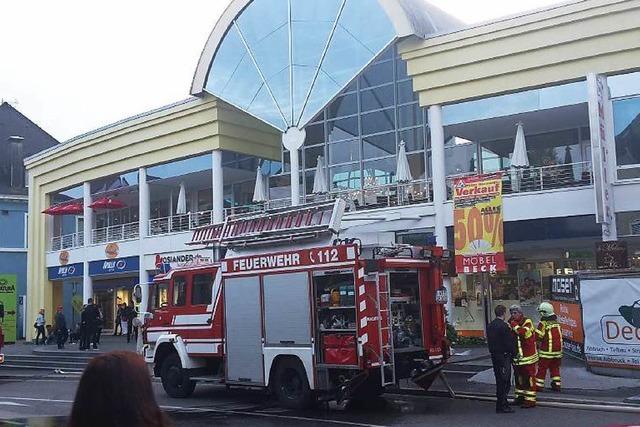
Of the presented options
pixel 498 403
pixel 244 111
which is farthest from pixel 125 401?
pixel 244 111

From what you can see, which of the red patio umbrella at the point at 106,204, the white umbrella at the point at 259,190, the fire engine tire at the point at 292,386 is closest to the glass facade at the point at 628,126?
the fire engine tire at the point at 292,386

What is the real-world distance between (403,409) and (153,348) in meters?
5.84

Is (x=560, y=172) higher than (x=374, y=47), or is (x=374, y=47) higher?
(x=374, y=47)

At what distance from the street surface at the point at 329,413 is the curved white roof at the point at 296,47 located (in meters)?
11.6

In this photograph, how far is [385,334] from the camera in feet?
39.1

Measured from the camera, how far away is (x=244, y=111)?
85.3 feet

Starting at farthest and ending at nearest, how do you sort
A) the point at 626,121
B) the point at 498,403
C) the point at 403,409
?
the point at 626,121
the point at 403,409
the point at 498,403

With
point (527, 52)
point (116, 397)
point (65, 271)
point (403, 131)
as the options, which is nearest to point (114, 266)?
point (65, 271)

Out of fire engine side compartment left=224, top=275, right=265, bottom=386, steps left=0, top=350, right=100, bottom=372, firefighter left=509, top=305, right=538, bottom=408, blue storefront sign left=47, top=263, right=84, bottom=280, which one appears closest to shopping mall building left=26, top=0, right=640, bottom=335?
blue storefront sign left=47, top=263, right=84, bottom=280

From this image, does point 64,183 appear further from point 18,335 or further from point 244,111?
point 244,111

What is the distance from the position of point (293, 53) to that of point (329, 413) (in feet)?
48.8

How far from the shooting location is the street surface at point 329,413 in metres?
10.8

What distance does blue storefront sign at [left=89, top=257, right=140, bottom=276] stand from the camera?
101ft

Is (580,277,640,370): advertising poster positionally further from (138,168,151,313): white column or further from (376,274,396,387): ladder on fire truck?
(138,168,151,313): white column
